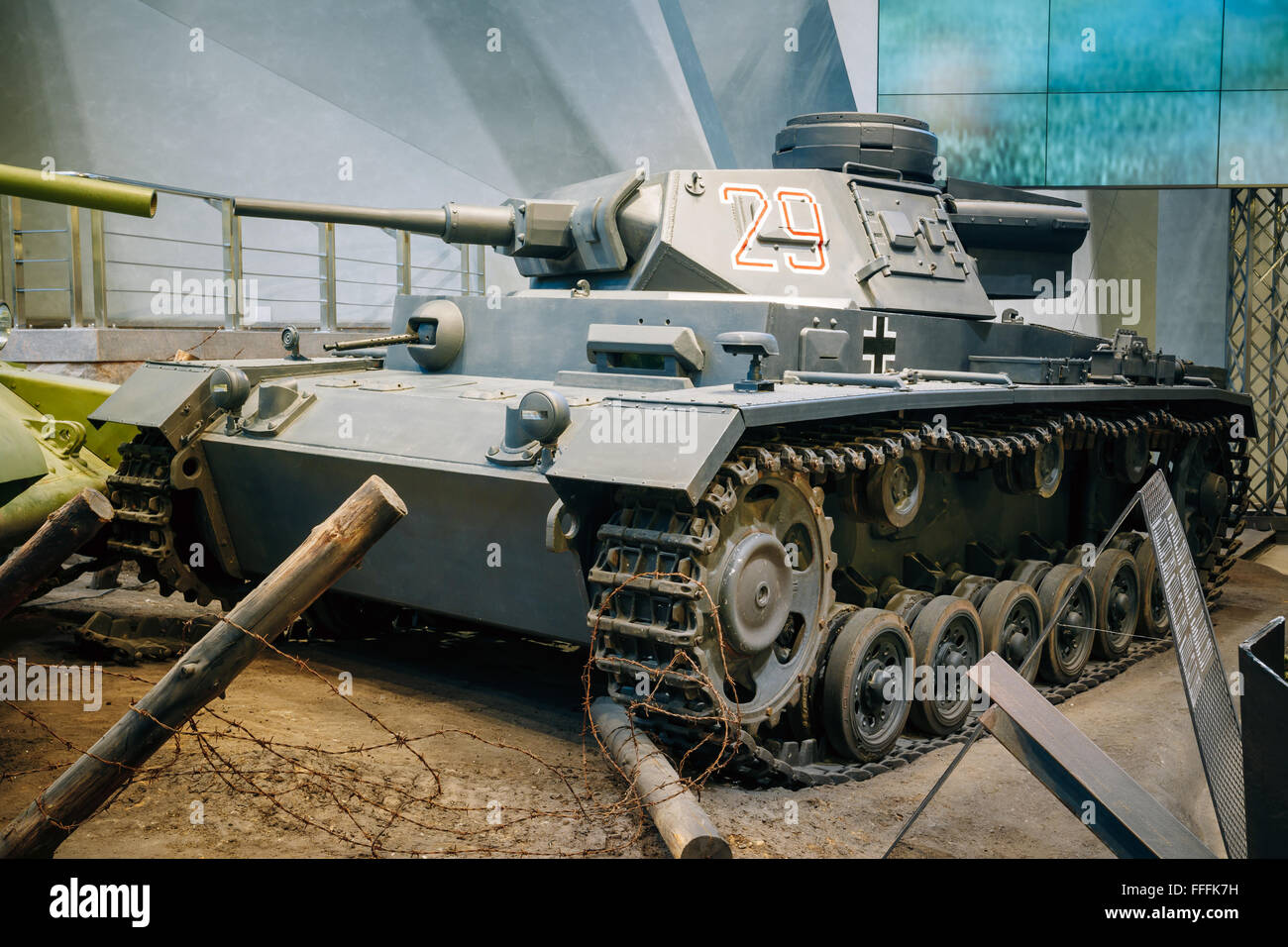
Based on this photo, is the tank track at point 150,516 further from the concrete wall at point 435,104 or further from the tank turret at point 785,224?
the concrete wall at point 435,104

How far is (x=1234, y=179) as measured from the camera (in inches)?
429

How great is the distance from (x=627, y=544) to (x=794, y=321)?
6.12 feet

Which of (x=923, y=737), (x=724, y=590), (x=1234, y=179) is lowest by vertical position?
(x=923, y=737)

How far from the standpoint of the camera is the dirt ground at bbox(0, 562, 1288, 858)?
4117mm

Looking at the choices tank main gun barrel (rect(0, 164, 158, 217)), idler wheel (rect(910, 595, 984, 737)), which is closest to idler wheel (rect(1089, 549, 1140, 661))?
idler wheel (rect(910, 595, 984, 737))

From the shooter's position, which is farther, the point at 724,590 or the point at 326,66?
the point at 326,66

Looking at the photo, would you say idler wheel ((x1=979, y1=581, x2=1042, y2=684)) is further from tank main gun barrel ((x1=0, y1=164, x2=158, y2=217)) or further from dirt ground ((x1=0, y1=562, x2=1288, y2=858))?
tank main gun barrel ((x1=0, y1=164, x2=158, y2=217))

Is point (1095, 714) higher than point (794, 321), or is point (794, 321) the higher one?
point (794, 321)

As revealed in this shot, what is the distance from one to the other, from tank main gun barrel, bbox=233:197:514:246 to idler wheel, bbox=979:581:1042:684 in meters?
3.32

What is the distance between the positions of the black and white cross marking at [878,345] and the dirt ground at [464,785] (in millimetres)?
1954

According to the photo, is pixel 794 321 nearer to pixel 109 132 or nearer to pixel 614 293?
pixel 614 293

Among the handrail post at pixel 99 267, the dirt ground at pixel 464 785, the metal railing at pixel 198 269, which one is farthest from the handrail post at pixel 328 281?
the dirt ground at pixel 464 785

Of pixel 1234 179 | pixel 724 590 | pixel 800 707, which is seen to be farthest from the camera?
pixel 1234 179
